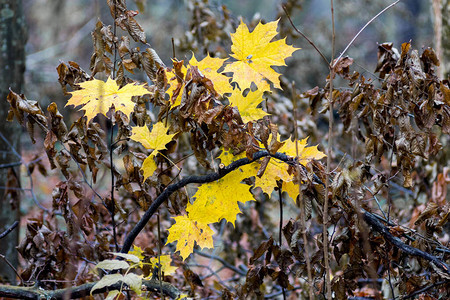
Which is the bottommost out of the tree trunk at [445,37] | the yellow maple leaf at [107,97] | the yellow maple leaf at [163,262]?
the yellow maple leaf at [163,262]

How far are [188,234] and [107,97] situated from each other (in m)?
0.63

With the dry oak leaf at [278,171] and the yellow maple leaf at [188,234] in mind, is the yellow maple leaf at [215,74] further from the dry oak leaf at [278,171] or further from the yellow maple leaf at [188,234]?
the yellow maple leaf at [188,234]

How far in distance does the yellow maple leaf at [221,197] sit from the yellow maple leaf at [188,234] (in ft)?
0.11

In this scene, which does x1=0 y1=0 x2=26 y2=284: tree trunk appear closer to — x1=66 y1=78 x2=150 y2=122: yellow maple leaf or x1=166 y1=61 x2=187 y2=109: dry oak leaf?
x1=66 y1=78 x2=150 y2=122: yellow maple leaf

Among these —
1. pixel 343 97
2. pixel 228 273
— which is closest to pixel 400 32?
pixel 228 273

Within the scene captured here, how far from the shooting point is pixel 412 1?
45.3 feet

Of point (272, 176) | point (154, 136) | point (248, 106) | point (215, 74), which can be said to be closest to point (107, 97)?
point (154, 136)

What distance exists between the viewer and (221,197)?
6.12 feet

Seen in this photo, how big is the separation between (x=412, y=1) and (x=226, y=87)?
45.2ft

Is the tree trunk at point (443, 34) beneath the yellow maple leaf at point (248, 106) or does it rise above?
above

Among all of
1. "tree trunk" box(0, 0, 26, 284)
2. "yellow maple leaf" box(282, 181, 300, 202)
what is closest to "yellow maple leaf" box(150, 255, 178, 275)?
"yellow maple leaf" box(282, 181, 300, 202)

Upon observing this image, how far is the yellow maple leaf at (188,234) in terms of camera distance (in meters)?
1.86

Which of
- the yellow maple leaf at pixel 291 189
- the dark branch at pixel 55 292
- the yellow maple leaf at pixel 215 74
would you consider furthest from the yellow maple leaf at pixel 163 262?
the yellow maple leaf at pixel 215 74

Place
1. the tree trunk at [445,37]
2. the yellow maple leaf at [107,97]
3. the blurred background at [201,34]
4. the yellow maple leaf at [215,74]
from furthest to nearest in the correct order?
1. the blurred background at [201,34]
2. the tree trunk at [445,37]
3. the yellow maple leaf at [215,74]
4. the yellow maple leaf at [107,97]
